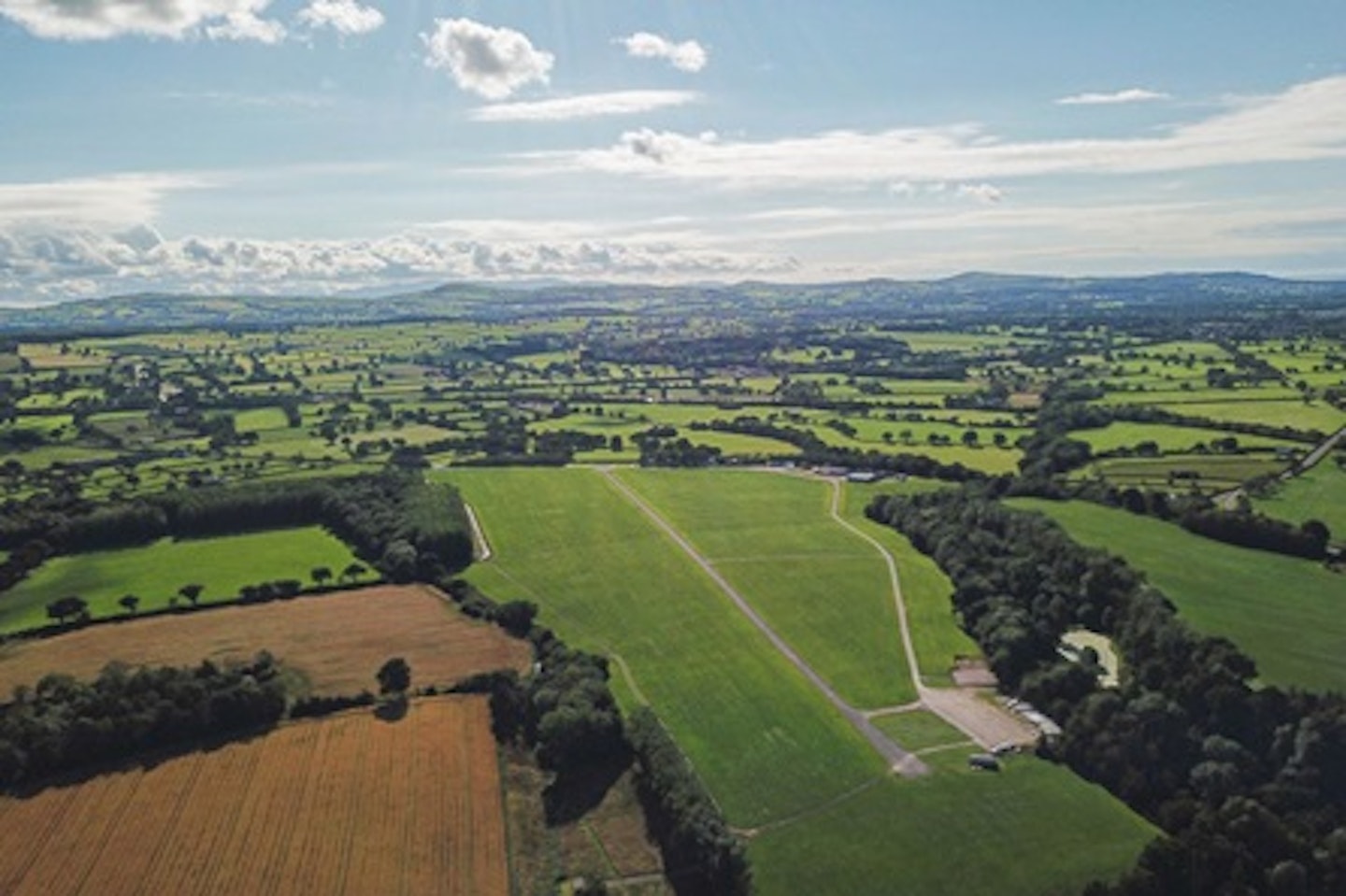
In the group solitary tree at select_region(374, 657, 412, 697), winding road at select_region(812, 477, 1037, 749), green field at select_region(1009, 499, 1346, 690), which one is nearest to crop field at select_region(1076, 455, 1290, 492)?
green field at select_region(1009, 499, 1346, 690)

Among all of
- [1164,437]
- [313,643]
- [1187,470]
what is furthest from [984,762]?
[1164,437]

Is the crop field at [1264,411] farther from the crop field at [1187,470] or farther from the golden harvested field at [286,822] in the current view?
the golden harvested field at [286,822]

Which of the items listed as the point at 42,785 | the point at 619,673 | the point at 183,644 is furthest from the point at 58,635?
the point at 619,673

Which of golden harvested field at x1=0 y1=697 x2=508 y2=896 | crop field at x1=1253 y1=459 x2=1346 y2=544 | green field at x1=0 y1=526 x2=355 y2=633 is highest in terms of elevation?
crop field at x1=1253 y1=459 x2=1346 y2=544

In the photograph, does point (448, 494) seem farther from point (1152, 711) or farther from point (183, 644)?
point (1152, 711)

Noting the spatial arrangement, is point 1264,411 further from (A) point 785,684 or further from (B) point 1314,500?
(A) point 785,684

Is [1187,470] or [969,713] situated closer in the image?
[969,713]

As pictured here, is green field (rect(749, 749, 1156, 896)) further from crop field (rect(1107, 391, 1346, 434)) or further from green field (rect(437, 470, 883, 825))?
crop field (rect(1107, 391, 1346, 434))
